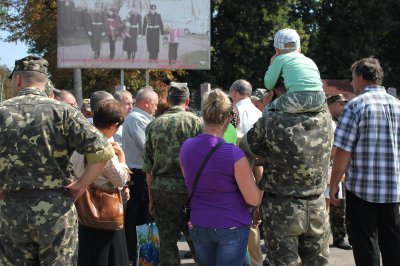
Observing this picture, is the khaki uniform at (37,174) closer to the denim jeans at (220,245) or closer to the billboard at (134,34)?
the denim jeans at (220,245)

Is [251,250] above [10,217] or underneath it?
underneath

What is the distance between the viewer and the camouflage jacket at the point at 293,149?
384 cm

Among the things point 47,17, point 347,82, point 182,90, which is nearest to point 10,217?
point 182,90

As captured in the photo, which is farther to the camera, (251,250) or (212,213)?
(251,250)

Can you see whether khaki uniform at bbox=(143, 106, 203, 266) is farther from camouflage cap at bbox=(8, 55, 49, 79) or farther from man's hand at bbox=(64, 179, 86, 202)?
camouflage cap at bbox=(8, 55, 49, 79)

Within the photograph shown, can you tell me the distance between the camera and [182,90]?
4961 millimetres

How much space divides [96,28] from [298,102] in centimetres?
1669

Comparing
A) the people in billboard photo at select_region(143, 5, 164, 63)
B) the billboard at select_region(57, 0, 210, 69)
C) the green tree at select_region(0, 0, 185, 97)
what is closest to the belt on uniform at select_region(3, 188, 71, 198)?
the billboard at select_region(57, 0, 210, 69)

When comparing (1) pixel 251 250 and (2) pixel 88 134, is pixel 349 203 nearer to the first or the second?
(1) pixel 251 250

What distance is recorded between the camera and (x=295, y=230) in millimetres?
3881

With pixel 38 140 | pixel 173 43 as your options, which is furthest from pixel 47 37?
pixel 38 140

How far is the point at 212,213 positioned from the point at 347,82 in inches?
1307

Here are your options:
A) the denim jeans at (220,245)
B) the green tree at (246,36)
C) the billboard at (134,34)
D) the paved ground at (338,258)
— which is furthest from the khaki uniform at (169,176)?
the green tree at (246,36)

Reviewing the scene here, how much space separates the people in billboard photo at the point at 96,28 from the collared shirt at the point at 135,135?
45.2ft
